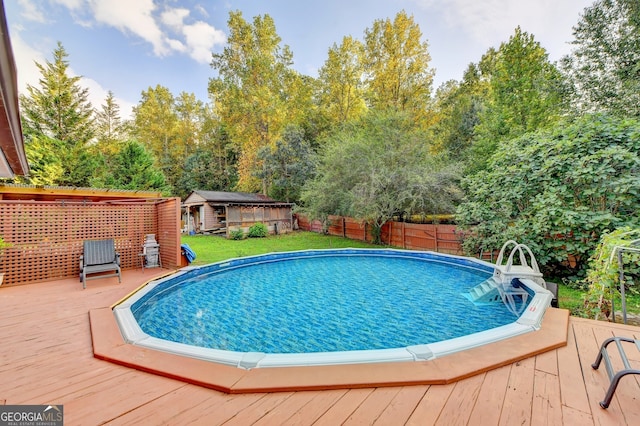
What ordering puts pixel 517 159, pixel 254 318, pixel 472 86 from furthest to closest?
pixel 472 86 → pixel 517 159 → pixel 254 318

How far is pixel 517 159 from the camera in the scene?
721 cm

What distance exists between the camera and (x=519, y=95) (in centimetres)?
1246

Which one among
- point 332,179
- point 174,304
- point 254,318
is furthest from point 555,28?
point 174,304

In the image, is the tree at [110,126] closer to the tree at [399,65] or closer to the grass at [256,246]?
the grass at [256,246]

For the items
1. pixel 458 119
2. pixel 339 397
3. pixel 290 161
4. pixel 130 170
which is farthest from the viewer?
pixel 290 161

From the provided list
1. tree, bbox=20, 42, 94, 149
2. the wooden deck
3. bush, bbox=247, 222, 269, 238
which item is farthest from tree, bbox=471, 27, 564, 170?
tree, bbox=20, 42, 94, 149

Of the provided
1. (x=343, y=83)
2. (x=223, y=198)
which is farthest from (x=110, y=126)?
(x=343, y=83)

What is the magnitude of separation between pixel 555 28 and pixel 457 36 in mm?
3603

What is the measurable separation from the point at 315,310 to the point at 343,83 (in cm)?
1947

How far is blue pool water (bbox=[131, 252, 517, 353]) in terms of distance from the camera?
4012 millimetres

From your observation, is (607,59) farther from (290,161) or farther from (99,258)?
(99,258)

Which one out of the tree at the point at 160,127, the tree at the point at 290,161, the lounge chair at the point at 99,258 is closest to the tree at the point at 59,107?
the tree at the point at 160,127

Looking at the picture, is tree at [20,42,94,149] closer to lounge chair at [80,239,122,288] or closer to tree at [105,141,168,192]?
tree at [105,141,168,192]

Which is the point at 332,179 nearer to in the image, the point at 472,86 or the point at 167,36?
the point at 167,36
